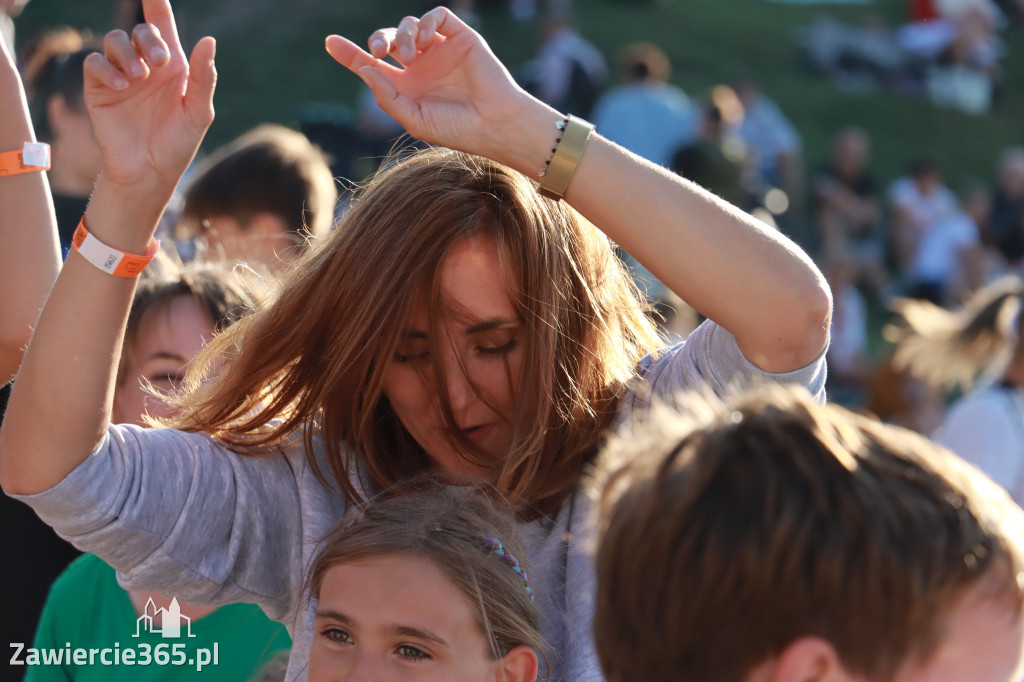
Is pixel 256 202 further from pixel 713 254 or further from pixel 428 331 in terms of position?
pixel 713 254

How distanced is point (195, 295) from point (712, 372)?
1317 millimetres

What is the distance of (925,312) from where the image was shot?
465 centimetres

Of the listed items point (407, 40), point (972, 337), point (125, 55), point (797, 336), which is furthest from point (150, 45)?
point (972, 337)

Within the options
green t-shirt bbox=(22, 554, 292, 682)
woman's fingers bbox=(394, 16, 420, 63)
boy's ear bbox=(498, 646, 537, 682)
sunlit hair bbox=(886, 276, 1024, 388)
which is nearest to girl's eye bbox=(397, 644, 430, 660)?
boy's ear bbox=(498, 646, 537, 682)

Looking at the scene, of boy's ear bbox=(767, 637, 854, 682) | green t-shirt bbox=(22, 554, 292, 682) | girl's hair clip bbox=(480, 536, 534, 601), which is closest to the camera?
boy's ear bbox=(767, 637, 854, 682)

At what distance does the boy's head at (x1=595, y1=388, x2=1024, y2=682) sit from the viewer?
94cm

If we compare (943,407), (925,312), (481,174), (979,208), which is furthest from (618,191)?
(979,208)

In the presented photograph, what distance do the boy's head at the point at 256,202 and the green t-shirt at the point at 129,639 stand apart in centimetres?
123

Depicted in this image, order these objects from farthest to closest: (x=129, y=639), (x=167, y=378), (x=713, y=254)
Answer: (x=167, y=378) < (x=129, y=639) < (x=713, y=254)

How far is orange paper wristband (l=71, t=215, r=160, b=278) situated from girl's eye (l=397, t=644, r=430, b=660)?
0.63 meters

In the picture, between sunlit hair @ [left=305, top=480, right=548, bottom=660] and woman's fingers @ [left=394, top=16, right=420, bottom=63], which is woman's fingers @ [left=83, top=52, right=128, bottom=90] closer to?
woman's fingers @ [left=394, top=16, right=420, bottom=63]

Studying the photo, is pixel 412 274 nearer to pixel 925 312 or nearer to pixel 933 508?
pixel 933 508

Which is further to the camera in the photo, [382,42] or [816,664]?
[382,42]

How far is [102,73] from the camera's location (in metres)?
1.40
